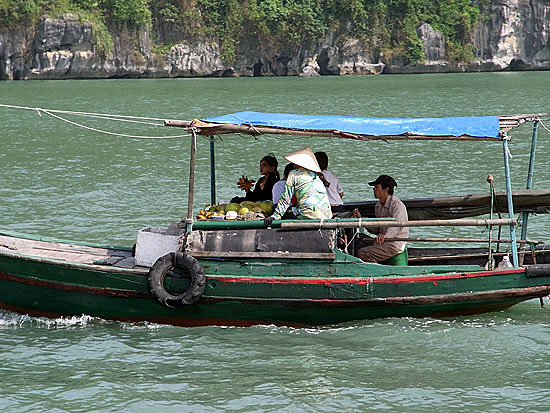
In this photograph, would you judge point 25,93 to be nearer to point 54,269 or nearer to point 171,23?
point 171,23

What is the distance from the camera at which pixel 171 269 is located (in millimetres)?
8438

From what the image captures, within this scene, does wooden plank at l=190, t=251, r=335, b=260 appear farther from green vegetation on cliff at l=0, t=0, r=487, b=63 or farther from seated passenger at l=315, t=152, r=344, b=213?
green vegetation on cliff at l=0, t=0, r=487, b=63

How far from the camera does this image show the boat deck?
8953mm

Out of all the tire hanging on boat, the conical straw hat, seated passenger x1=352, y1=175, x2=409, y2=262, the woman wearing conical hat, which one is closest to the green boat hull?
the tire hanging on boat

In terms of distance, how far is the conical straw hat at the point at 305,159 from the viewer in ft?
27.7

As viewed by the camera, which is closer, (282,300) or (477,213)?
(282,300)

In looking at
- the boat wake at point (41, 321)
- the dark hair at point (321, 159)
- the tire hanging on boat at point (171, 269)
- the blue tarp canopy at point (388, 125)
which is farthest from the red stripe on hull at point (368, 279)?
the boat wake at point (41, 321)

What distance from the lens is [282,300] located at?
8453 mm

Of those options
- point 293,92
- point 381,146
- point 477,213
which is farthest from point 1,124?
point 477,213

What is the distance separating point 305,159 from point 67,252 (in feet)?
8.91

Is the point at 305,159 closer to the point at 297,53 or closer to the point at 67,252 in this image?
the point at 67,252

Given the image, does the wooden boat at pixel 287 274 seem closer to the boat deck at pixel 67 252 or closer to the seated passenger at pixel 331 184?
the boat deck at pixel 67 252

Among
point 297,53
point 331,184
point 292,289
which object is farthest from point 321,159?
point 297,53

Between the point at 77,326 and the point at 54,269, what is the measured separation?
0.68 meters
